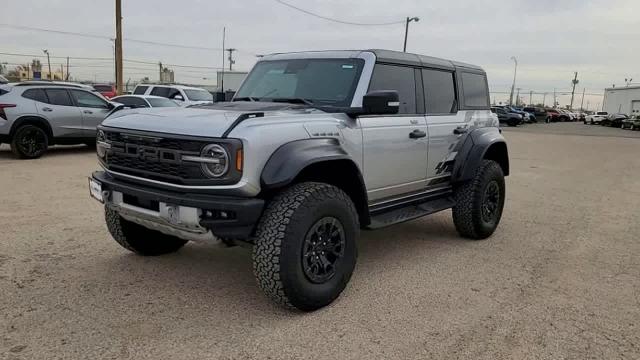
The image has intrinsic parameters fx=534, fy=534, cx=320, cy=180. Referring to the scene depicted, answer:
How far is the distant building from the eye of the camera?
219 feet

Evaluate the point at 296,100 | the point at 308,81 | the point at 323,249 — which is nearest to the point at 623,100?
the point at 308,81

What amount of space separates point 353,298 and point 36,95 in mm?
10093

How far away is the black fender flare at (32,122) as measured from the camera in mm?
10930

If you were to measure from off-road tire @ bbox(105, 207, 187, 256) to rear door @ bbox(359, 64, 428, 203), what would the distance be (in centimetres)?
198

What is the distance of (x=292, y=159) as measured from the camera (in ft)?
11.6

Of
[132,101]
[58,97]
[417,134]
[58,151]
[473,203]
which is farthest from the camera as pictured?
[132,101]

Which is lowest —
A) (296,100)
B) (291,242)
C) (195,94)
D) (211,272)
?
(211,272)

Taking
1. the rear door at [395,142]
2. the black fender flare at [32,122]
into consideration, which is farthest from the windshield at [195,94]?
the rear door at [395,142]

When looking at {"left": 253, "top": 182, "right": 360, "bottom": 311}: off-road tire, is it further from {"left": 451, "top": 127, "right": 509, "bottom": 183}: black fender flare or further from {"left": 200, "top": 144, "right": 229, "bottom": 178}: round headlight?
{"left": 451, "top": 127, "right": 509, "bottom": 183}: black fender flare

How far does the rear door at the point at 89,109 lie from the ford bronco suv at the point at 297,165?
824 cm

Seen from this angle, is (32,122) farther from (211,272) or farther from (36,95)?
Answer: (211,272)

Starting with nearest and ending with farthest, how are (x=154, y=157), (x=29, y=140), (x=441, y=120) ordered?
(x=154, y=157) → (x=441, y=120) → (x=29, y=140)

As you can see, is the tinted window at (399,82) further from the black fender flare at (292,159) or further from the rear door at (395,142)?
the black fender flare at (292,159)

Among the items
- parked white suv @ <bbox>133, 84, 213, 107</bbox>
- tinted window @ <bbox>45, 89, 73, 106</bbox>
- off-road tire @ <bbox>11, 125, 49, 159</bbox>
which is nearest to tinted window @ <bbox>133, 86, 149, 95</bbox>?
parked white suv @ <bbox>133, 84, 213, 107</bbox>
